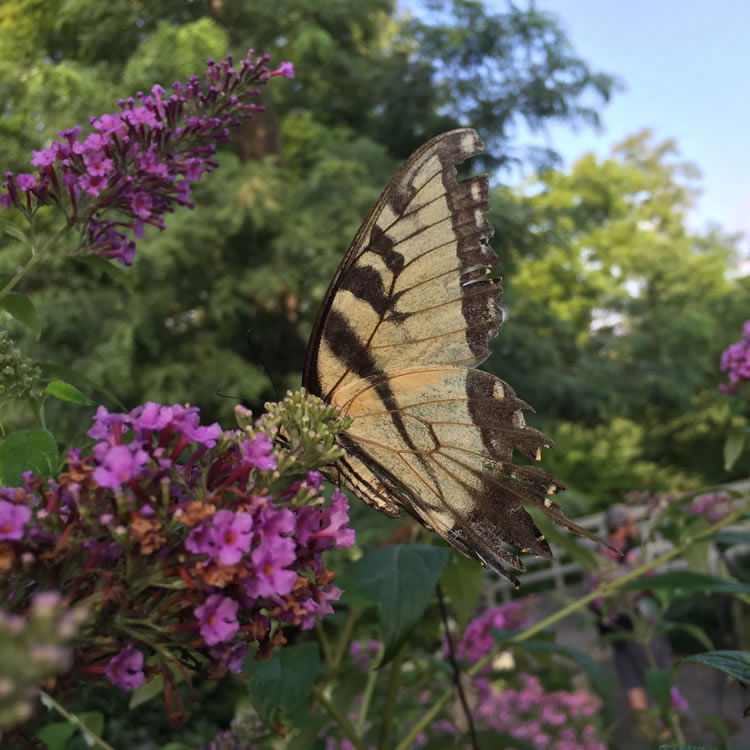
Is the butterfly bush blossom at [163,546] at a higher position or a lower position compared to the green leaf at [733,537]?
higher

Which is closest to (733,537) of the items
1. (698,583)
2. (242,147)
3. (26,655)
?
(698,583)

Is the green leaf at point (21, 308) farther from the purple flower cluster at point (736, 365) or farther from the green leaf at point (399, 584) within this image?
the purple flower cluster at point (736, 365)

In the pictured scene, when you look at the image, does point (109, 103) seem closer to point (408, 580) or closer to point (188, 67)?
point (188, 67)

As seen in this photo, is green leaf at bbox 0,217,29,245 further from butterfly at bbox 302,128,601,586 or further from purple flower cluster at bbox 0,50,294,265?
butterfly at bbox 302,128,601,586

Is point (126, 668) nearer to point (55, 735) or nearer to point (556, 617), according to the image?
point (55, 735)

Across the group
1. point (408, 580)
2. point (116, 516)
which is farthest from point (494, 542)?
point (116, 516)

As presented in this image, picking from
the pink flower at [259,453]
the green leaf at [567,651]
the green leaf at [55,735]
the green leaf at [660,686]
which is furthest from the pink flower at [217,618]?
the green leaf at [660,686]
